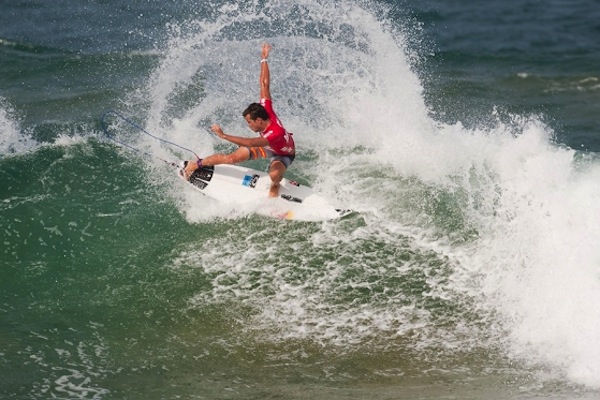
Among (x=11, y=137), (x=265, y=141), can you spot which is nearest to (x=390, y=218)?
(x=265, y=141)

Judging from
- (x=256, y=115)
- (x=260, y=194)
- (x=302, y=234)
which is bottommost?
(x=302, y=234)

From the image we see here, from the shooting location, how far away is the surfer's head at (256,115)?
429 inches

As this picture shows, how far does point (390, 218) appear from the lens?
11.9 m

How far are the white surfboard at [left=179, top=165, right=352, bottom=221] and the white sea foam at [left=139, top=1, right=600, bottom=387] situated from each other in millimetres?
217

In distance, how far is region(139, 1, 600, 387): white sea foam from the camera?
10008 millimetres

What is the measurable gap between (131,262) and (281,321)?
2.45 meters

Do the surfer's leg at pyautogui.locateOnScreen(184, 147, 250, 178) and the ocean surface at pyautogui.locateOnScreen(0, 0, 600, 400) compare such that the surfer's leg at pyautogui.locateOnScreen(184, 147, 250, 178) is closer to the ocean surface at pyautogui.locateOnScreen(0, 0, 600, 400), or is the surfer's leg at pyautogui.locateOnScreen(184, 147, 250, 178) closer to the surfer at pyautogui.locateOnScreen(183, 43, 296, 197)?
the surfer at pyautogui.locateOnScreen(183, 43, 296, 197)

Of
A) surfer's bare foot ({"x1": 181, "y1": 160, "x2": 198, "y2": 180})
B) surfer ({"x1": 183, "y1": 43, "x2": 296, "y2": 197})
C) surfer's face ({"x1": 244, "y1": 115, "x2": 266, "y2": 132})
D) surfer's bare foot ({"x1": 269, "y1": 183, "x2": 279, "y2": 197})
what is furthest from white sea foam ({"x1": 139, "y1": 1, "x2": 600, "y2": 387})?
surfer's face ({"x1": 244, "y1": 115, "x2": 266, "y2": 132})

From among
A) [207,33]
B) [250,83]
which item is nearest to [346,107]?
[250,83]

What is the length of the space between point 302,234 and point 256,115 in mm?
1860

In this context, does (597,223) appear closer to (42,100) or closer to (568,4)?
(42,100)

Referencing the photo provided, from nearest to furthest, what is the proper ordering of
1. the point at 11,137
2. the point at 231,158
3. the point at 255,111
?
the point at 255,111 → the point at 231,158 → the point at 11,137

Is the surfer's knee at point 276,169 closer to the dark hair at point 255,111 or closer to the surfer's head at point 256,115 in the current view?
the surfer's head at point 256,115

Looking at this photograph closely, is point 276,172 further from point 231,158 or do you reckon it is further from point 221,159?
point 221,159
